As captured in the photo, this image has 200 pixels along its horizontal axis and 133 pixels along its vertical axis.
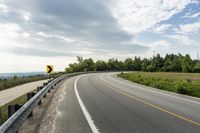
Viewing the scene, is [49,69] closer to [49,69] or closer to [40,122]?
[49,69]

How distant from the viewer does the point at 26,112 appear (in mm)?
7930

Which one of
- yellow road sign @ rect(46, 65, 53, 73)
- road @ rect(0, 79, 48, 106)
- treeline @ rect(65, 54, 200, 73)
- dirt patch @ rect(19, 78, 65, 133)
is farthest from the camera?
treeline @ rect(65, 54, 200, 73)

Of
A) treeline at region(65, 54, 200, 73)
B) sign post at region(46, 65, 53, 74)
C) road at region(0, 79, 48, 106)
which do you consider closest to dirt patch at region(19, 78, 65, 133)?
road at region(0, 79, 48, 106)

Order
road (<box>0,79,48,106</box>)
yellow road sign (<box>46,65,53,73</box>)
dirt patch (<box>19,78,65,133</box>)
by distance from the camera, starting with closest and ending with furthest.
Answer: dirt patch (<box>19,78,65,133</box>) < road (<box>0,79,48,106</box>) < yellow road sign (<box>46,65,53,73</box>)

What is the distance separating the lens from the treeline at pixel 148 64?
A: 115m

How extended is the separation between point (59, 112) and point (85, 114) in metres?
1.23

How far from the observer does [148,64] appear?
139750 millimetres

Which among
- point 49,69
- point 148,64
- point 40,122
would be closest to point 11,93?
point 49,69

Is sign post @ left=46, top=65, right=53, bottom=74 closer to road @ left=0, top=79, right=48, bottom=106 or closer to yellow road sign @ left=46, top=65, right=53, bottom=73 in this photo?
yellow road sign @ left=46, top=65, right=53, bottom=73

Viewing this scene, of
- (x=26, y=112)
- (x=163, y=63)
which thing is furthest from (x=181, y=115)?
(x=163, y=63)

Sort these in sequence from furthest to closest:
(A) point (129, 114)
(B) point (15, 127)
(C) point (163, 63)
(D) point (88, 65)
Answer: (C) point (163, 63) → (D) point (88, 65) → (A) point (129, 114) → (B) point (15, 127)

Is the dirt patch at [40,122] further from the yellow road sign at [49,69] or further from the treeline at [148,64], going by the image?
the treeline at [148,64]

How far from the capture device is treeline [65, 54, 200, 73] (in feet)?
376

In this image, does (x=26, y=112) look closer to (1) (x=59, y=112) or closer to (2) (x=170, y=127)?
(1) (x=59, y=112)
